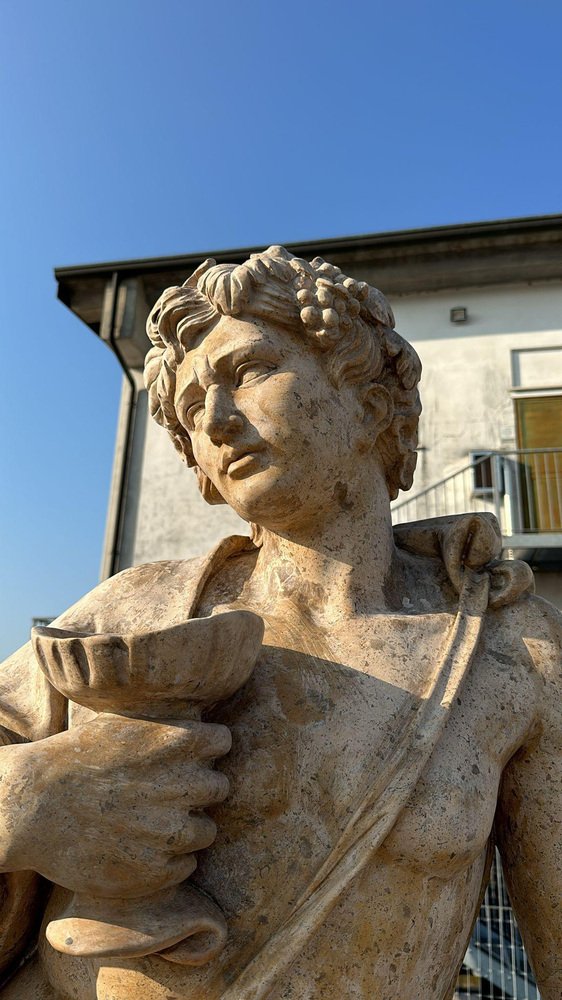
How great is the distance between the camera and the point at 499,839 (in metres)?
1.49

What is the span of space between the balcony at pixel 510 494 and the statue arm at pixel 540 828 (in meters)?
8.52

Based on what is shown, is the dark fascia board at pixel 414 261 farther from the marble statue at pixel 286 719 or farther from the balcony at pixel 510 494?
the marble statue at pixel 286 719

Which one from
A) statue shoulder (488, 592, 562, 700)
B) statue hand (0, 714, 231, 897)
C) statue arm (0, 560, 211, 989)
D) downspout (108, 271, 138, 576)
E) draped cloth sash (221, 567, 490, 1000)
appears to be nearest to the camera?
statue hand (0, 714, 231, 897)

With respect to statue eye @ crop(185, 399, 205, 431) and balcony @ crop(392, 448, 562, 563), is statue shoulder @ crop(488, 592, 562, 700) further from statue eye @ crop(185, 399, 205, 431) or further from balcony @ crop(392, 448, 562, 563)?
balcony @ crop(392, 448, 562, 563)

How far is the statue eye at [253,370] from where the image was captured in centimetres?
153

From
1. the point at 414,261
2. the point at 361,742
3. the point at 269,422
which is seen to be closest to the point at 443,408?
the point at 414,261

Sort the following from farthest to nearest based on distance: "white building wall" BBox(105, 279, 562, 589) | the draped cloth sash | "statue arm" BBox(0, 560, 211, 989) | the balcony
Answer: "white building wall" BBox(105, 279, 562, 589), the balcony, "statue arm" BBox(0, 560, 211, 989), the draped cloth sash

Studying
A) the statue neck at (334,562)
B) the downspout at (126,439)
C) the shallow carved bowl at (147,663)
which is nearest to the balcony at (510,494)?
the downspout at (126,439)

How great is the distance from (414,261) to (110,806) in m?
10.8

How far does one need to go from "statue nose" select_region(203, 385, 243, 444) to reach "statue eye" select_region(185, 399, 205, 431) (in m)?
0.07

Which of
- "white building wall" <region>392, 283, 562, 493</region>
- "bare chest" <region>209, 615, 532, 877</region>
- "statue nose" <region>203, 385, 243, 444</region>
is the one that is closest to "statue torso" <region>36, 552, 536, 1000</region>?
"bare chest" <region>209, 615, 532, 877</region>

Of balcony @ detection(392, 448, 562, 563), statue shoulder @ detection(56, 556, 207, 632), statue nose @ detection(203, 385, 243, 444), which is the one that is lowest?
statue shoulder @ detection(56, 556, 207, 632)

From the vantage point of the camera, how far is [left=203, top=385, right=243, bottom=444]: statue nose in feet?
4.88

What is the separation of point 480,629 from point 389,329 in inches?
27.3
